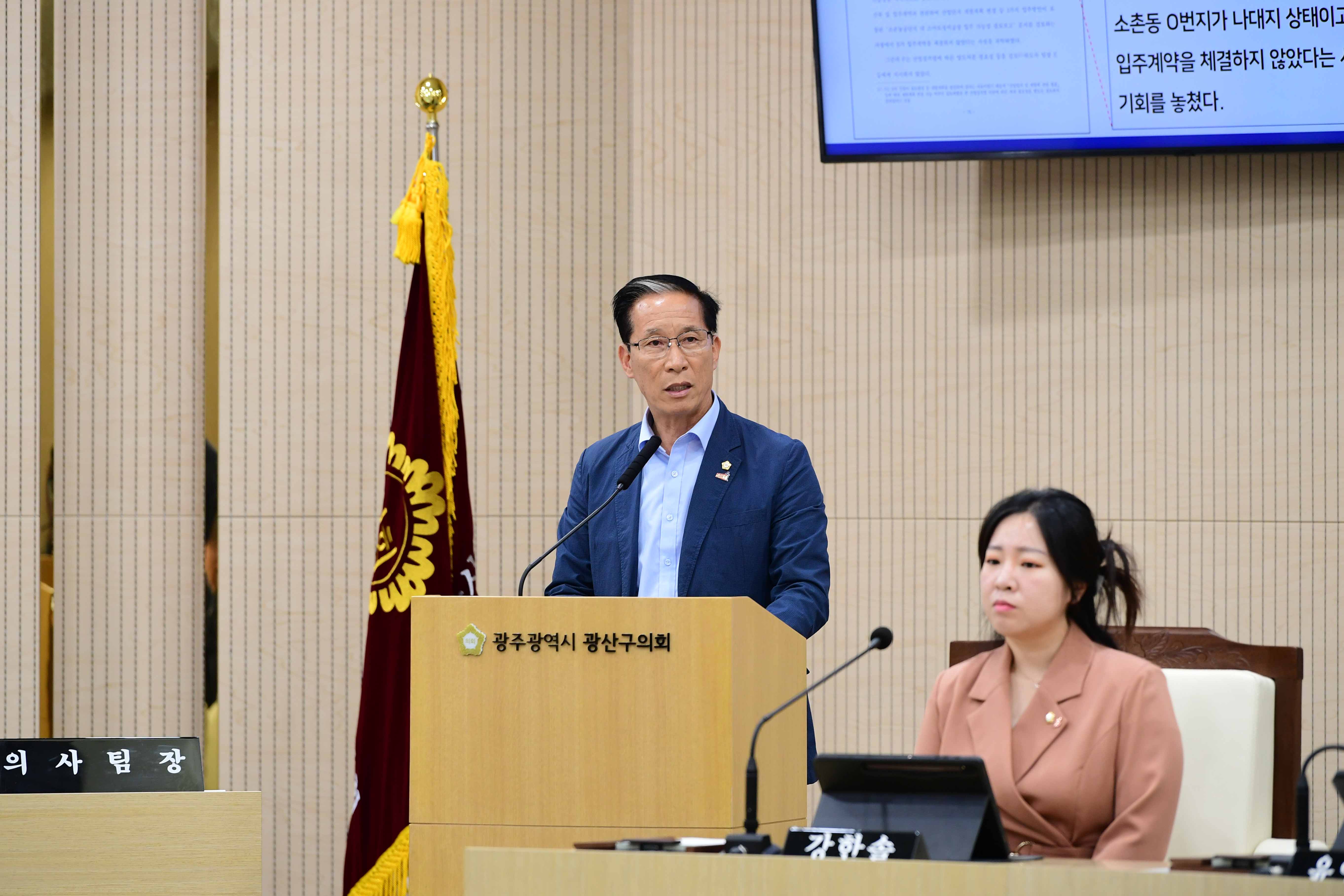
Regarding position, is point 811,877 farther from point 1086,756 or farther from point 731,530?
point 731,530

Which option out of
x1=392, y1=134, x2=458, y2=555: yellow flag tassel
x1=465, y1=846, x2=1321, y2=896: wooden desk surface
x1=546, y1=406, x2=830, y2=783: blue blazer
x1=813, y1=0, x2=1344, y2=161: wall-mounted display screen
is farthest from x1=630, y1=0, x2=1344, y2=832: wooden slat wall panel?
x1=465, y1=846, x2=1321, y2=896: wooden desk surface

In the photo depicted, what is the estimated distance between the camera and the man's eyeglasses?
285 centimetres

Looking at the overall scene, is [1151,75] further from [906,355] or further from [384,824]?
[384,824]

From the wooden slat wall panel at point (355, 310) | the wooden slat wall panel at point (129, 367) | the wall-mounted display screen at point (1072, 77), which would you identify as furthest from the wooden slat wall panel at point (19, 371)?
the wall-mounted display screen at point (1072, 77)

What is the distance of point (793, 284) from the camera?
13.4 ft

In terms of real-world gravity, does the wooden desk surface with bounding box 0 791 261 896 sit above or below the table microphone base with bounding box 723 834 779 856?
below

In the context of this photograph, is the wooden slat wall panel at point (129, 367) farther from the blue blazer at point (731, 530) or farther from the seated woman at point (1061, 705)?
the seated woman at point (1061, 705)

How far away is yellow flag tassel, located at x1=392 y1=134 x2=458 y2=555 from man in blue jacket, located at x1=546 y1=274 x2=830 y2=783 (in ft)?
2.39

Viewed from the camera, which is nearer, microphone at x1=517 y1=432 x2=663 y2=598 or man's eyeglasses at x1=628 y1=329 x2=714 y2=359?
microphone at x1=517 y1=432 x2=663 y2=598

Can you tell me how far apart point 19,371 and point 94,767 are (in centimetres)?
208

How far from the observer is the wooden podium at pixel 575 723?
215 centimetres

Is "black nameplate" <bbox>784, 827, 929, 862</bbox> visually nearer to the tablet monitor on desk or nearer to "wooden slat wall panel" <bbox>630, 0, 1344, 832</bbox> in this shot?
the tablet monitor on desk

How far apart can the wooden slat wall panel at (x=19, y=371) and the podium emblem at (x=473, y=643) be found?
7.52 ft

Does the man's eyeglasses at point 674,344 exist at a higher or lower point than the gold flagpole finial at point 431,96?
lower
